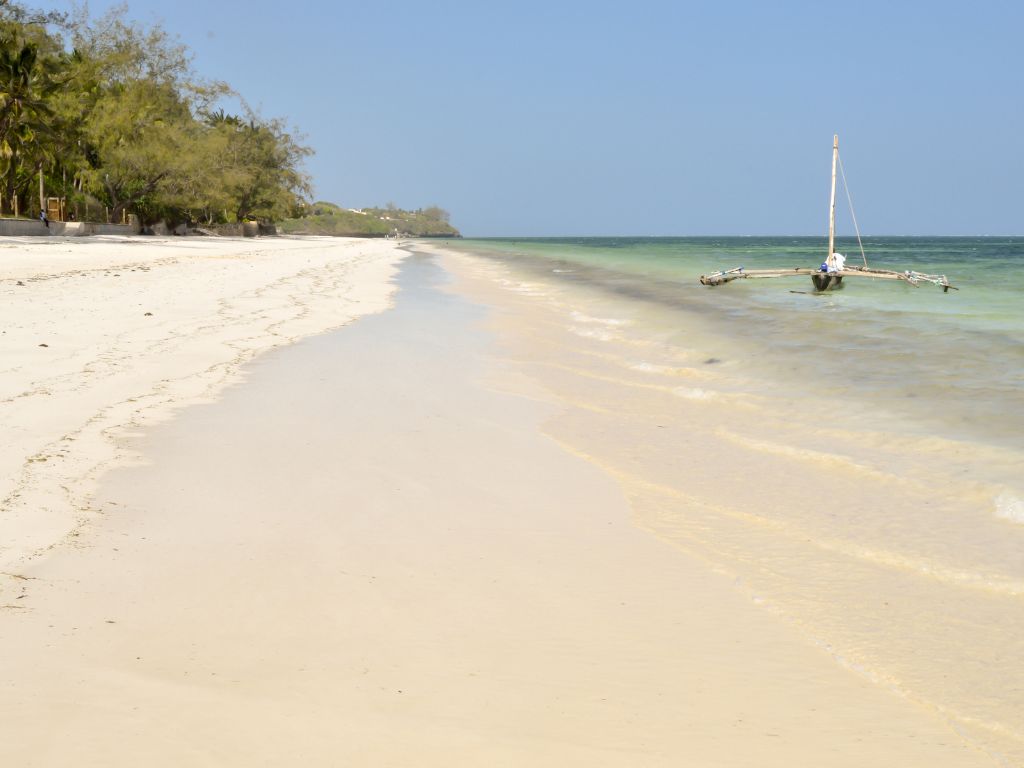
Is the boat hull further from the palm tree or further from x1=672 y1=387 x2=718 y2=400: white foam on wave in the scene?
the palm tree

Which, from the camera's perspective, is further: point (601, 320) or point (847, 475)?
point (601, 320)

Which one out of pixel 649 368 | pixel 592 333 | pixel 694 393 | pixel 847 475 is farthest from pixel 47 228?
pixel 847 475

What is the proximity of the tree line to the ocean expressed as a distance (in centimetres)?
3846

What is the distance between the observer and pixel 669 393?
9203 millimetres

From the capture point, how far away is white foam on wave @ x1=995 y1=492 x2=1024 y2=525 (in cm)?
522

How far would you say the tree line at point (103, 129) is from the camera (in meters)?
42.7

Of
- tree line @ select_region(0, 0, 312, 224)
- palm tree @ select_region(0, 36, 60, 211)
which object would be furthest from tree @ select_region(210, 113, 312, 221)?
palm tree @ select_region(0, 36, 60, 211)

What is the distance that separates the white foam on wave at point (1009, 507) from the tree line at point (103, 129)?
44736mm

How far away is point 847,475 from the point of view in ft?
20.0

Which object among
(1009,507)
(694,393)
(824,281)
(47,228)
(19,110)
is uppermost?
(19,110)

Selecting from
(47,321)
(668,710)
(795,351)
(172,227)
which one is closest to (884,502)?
(668,710)

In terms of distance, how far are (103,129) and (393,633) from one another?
5592 cm

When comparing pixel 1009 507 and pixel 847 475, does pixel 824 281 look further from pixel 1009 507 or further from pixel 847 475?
pixel 1009 507

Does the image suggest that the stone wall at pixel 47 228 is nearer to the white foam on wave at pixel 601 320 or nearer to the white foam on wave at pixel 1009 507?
the white foam on wave at pixel 601 320
